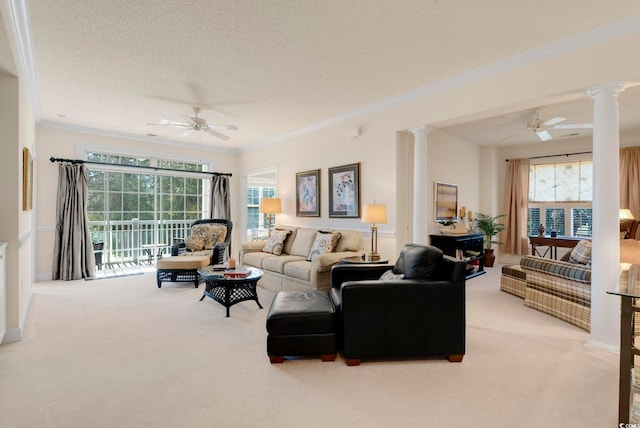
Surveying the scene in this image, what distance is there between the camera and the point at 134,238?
6.48m

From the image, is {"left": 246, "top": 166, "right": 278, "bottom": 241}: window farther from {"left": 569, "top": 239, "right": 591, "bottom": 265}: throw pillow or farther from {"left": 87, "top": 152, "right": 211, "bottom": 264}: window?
{"left": 569, "top": 239, "right": 591, "bottom": 265}: throw pillow

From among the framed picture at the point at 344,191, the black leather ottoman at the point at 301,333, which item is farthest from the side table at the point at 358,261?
the black leather ottoman at the point at 301,333

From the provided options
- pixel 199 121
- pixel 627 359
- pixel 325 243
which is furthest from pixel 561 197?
pixel 199 121

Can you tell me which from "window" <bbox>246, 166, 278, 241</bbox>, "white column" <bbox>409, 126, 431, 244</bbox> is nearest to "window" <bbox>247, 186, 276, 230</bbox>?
"window" <bbox>246, 166, 278, 241</bbox>

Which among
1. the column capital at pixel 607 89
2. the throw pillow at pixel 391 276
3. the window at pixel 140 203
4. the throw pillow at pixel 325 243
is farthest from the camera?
the window at pixel 140 203

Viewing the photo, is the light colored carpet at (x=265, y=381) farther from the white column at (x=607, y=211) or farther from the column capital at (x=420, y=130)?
the column capital at (x=420, y=130)

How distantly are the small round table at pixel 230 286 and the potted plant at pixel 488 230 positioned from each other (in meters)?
4.76

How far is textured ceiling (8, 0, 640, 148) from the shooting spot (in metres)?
2.41

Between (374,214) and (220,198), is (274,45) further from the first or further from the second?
(220,198)

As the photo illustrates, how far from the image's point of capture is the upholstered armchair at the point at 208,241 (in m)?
5.43

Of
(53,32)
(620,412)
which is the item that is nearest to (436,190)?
(620,412)

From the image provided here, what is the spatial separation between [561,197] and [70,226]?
9.08 metres

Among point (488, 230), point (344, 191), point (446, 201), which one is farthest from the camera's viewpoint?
point (488, 230)

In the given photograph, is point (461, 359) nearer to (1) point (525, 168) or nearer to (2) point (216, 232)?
(2) point (216, 232)
